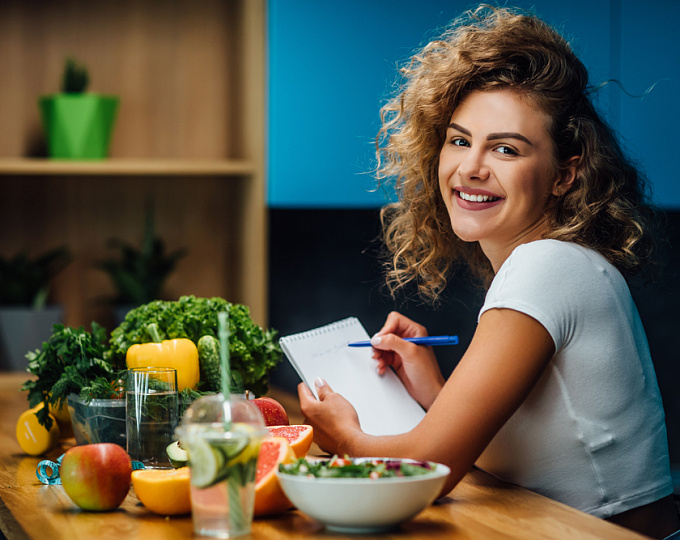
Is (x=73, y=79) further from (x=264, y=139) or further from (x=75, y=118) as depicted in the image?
(x=264, y=139)

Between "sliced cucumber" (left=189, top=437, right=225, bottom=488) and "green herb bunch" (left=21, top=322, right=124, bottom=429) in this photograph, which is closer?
"sliced cucumber" (left=189, top=437, right=225, bottom=488)

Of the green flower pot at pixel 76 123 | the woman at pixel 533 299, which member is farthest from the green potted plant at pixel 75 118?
the woman at pixel 533 299

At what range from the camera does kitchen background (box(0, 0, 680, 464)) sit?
2.12m

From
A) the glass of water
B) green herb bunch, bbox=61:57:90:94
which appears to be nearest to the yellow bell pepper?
the glass of water

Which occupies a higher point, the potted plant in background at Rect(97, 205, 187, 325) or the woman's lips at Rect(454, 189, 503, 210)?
the woman's lips at Rect(454, 189, 503, 210)

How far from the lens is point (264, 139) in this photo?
2471 millimetres

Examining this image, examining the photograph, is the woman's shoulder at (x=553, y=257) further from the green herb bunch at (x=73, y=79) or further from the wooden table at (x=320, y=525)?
the green herb bunch at (x=73, y=79)

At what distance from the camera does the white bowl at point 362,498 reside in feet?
2.76

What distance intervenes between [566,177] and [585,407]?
401 mm

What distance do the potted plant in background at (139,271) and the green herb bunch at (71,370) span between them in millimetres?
1243

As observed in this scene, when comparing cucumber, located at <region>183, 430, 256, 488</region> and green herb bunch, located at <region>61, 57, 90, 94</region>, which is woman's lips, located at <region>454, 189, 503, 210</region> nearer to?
cucumber, located at <region>183, 430, 256, 488</region>

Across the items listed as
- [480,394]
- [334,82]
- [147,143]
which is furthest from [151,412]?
[147,143]

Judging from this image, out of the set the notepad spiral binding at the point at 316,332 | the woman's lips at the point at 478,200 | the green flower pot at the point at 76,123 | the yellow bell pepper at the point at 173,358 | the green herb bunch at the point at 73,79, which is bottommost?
the yellow bell pepper at the point at 173,358

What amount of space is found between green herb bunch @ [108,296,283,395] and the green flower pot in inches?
46.8
